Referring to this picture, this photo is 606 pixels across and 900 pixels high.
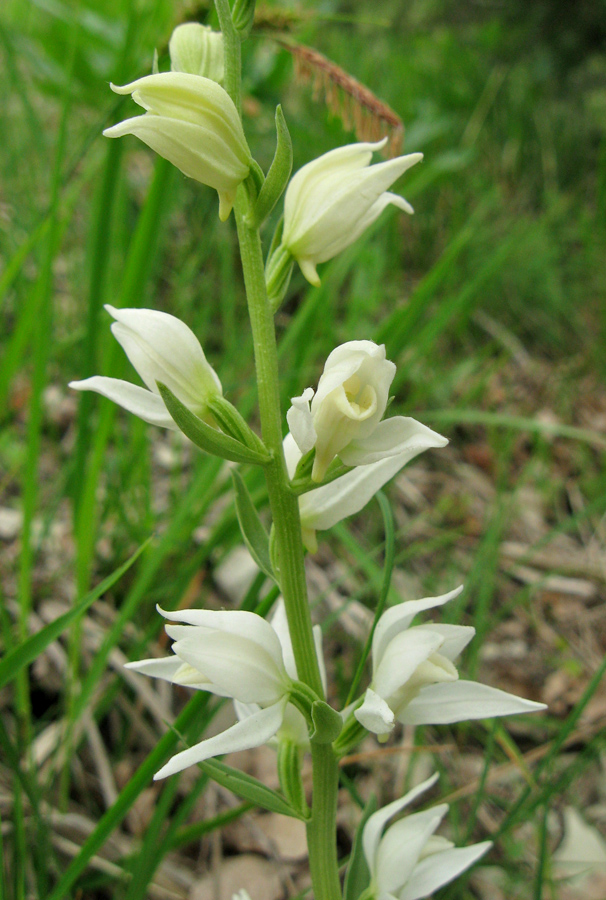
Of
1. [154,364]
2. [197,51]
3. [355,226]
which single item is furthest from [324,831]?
[197,51]

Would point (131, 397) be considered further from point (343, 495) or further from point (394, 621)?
point (394, 621)

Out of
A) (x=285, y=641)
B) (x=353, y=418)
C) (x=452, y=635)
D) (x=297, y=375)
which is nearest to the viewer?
(x=353, y=418)

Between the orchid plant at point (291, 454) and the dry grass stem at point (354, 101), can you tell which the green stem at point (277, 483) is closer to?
the orchid plant at point (291, 454)

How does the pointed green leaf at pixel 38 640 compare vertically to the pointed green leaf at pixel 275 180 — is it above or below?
below

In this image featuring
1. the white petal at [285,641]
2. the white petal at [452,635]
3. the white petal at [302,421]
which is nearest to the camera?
the white petal at [302,421]

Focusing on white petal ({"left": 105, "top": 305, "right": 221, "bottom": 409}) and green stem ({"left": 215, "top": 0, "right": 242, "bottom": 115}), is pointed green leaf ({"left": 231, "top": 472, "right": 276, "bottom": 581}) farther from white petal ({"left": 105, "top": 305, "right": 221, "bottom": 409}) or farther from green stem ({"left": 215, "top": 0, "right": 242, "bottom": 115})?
green stem ({"left": 215, "top": 0, "right": 242, "bottom": 115})

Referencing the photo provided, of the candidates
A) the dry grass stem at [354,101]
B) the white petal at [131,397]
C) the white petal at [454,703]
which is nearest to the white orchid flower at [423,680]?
the white petal at [454,703]

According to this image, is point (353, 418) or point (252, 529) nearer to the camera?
point (353, 418)
